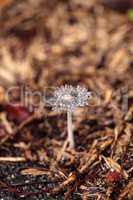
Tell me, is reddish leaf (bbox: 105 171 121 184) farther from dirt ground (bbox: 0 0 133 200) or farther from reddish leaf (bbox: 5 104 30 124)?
reddish leaf (bbox: 5 104 30 124)

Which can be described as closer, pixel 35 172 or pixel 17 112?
pixel 35 172

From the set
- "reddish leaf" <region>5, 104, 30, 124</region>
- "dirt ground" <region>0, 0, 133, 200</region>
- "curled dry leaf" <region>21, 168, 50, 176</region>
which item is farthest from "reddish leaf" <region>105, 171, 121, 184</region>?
"reddish leaf" <region>5, 104, 30, 124</region>

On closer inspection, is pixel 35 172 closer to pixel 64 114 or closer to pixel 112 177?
pixel 112 177

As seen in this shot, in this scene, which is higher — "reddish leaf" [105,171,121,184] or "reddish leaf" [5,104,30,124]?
"reddish leaf" [5,104,30,124]

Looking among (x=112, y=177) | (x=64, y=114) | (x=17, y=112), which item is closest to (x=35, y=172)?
(x=112, y=177)

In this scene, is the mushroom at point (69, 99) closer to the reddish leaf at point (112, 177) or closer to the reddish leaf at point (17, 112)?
the reddish leaf at point (112, 177)

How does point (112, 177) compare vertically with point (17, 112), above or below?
below

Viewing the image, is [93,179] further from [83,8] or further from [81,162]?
[83,8]

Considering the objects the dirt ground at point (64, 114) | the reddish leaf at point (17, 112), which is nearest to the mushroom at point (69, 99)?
the dirt ground at point (64, 114)

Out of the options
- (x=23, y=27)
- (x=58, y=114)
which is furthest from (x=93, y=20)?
(x=58, y=114)
